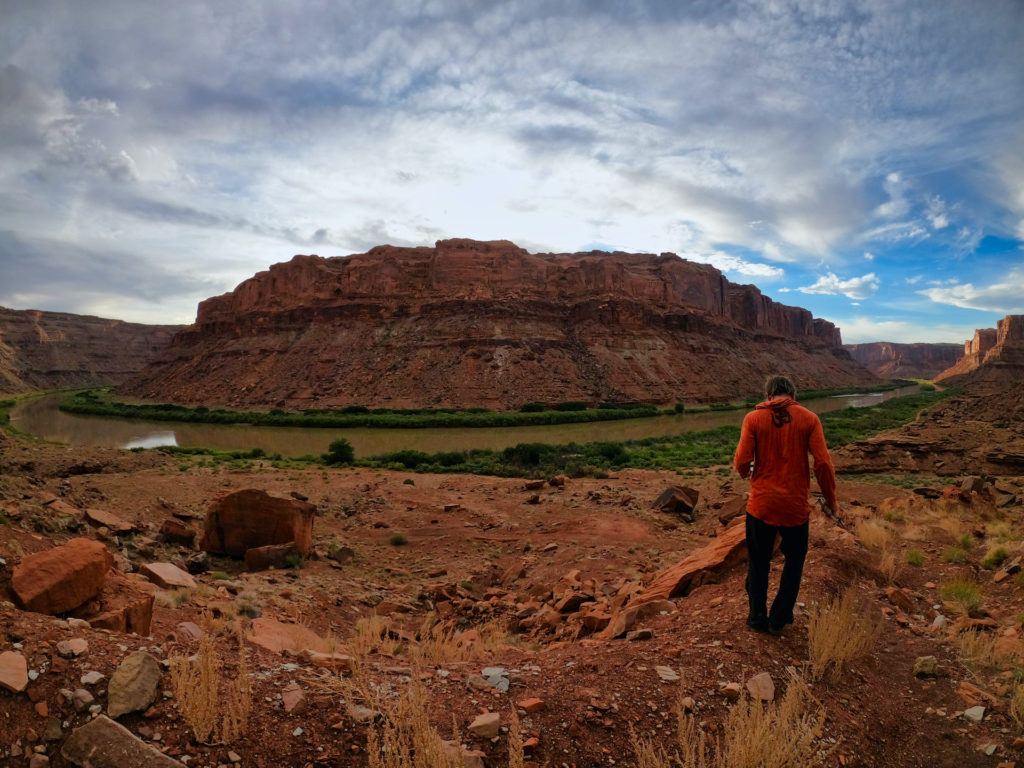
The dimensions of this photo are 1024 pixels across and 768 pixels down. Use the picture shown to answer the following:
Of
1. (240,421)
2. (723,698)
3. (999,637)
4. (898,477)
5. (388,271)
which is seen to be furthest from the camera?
(388,271)

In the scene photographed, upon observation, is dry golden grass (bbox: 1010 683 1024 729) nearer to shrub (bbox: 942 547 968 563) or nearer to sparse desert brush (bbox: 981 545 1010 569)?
sparse desert brush (bbox: 981 545 1010 569)

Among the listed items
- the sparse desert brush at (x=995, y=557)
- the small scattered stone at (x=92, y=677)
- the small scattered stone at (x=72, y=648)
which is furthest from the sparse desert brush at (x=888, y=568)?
the small scattered stone at (x=72, y=648)

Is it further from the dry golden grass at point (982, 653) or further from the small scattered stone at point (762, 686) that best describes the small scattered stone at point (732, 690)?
the dry golden grass at point (982, 653)

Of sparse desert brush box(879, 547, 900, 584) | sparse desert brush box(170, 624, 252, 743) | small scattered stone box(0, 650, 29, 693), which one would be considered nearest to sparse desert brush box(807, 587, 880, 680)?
sparse desert brush box(879, 547, 900, 584)

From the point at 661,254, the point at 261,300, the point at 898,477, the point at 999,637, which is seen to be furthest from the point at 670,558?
the point at 661,254

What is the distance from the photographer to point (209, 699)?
2.77 meters

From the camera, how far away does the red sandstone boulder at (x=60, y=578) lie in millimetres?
3977

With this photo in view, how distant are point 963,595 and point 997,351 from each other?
156135 mm

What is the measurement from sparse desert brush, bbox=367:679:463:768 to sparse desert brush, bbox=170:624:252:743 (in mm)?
657

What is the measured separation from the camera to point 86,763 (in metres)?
2.52

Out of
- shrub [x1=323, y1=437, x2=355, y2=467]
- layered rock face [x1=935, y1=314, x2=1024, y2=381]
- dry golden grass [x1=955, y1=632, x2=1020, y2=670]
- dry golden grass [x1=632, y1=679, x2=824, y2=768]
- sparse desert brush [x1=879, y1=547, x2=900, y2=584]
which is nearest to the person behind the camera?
dry golden grass [x1=632, y1=679, x2=824, y2=768]

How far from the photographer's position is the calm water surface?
37.5 metres

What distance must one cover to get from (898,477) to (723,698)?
1881cm

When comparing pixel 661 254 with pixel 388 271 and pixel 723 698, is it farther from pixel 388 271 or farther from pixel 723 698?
pixel 723 698
